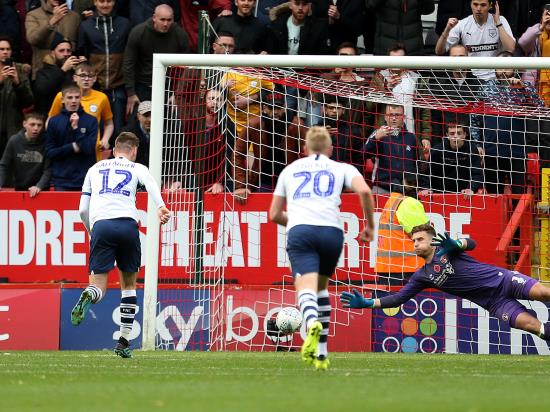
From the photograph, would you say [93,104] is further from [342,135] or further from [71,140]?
[342,135]

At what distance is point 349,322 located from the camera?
16.3 m

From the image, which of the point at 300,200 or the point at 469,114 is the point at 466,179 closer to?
the point at 469,114

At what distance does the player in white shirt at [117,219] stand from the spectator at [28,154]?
4710 mm

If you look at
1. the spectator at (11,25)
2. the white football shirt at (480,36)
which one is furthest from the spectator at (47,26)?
the white football shirt at (480,36)

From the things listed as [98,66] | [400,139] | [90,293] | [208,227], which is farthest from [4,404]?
[98,66]

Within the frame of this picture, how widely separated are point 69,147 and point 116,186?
4.47 meters

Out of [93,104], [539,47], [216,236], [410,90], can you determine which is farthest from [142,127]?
[539,47]

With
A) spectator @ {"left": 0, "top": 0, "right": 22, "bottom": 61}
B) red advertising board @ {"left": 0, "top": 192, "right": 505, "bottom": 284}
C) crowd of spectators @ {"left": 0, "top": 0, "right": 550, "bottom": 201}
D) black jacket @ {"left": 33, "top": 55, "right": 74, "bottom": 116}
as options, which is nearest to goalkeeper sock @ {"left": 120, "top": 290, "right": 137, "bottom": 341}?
red advertising board @ {"left": 0, "top": 192, "right": 505, "bottom": 284}

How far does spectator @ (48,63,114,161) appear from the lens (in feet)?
58.6

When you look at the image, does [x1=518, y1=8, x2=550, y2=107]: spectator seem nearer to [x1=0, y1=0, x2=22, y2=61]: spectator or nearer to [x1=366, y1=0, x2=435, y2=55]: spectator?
[x1=366, y1=0, x2=435, y2=55]: spectator

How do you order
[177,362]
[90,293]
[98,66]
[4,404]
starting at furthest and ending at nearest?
[98,66] → [90,293] → [177,362] → [4,404]

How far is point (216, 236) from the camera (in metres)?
16.4

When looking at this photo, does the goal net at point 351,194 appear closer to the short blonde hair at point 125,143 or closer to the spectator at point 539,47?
the spectator at point 539,47

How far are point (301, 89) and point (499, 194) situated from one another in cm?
297
